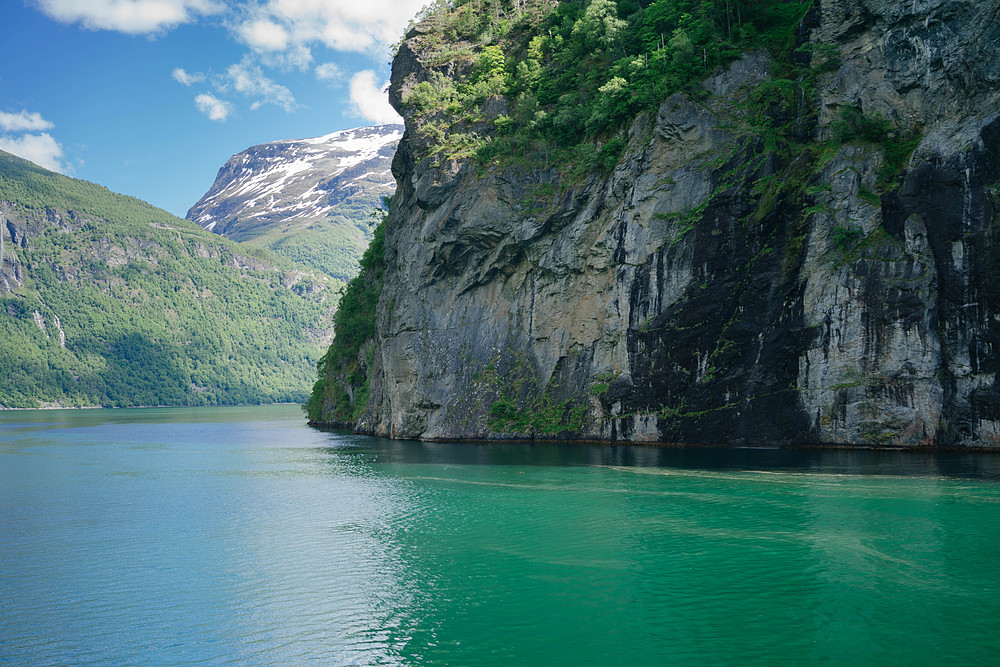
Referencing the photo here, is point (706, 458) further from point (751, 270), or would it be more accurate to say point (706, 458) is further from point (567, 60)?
point (567, 60)

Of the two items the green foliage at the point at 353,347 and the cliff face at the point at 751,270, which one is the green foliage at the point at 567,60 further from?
the green foliage at the point at 353,347

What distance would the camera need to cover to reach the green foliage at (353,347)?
70312mm

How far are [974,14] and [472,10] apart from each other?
123 ft

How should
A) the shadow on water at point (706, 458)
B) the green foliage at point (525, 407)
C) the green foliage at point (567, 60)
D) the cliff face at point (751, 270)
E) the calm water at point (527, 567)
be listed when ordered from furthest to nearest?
the green foliage at point (525, 407)
the green foliage at point (567, 60)
the cliff face at point (751, 270)
the shadow on water at point (706, 458)
the calm water at point (527, 567)

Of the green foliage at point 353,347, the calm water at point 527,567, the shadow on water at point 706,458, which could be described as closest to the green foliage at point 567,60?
the green foliage at point 353,347

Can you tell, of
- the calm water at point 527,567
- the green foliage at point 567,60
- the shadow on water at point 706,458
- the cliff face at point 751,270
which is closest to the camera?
the calm water at point 527,567

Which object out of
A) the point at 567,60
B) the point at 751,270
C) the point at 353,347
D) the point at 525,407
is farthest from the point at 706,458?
the point at 353,347

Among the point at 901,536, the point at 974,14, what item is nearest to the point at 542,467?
the point at 901,536

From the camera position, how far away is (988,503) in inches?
826

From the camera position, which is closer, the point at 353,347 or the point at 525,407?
the point at 525,407

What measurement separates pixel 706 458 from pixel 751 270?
10.6m

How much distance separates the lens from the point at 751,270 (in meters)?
38.1

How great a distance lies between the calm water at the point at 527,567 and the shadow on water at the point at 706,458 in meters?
0.31

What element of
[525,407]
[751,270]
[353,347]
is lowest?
[525,407]
